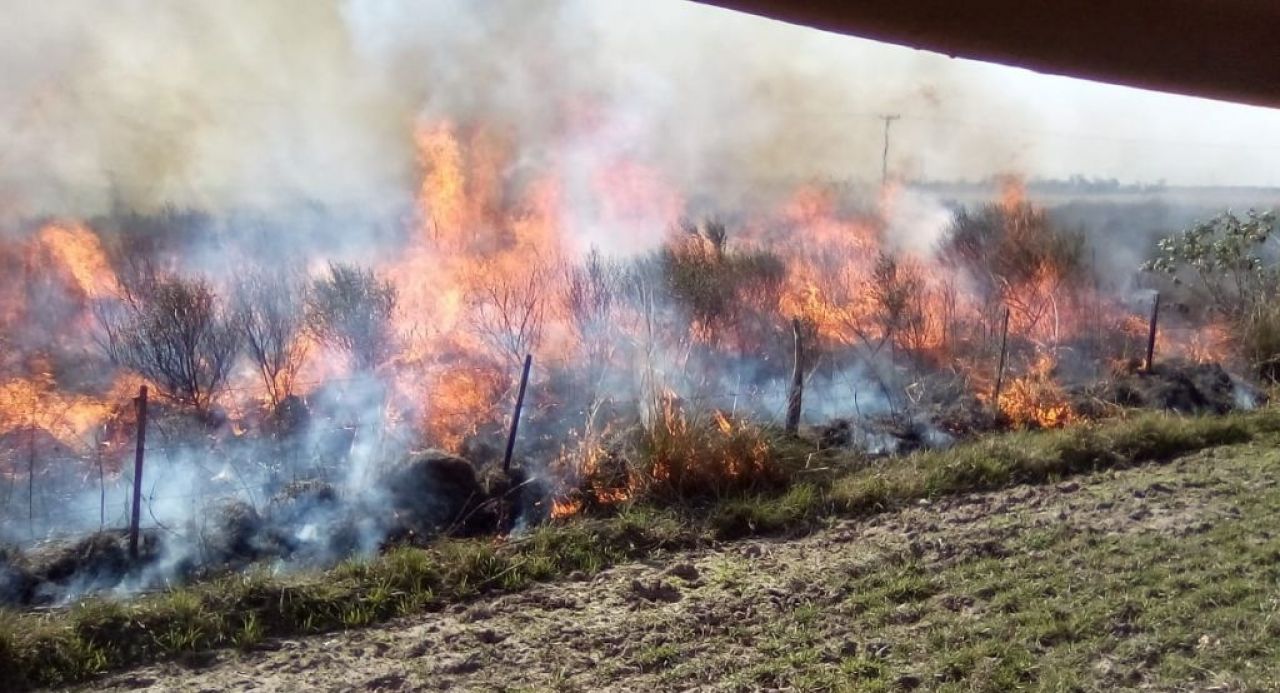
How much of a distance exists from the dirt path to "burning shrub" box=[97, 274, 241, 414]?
4.64 meters

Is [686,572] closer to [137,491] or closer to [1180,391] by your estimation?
[137,491]

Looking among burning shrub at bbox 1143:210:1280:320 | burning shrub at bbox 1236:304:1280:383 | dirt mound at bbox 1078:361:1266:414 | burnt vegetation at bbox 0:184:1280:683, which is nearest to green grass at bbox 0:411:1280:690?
burnt vegetation at bbox 0:184:1280:683

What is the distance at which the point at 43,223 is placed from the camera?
43.8ft

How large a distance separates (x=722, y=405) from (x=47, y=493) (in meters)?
5.41

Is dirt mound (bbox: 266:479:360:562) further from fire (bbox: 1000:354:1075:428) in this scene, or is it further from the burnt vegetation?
fire (bbox: 1000:354:1075:428)

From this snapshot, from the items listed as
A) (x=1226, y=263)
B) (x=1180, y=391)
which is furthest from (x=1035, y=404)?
(x=1226, y=263)

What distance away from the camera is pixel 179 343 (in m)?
8.91

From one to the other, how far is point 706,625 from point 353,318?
647 cm

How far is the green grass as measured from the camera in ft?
14.9

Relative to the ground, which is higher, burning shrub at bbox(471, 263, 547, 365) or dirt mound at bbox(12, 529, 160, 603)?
burning shrub at bbox(471, 263, 547, 365)

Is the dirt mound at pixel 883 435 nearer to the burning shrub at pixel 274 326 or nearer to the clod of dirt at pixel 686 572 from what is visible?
the clod of dirt at pixel 686 572

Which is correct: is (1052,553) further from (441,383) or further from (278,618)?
(441,383)

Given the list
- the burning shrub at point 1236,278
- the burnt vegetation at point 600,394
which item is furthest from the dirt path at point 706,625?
the burning shrub at point 1236,278

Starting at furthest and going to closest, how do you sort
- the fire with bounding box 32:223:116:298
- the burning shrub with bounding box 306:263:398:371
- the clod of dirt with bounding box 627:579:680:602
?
the fire with bounding box 32:223:116:298, the burning shrub with bounding box 306:263:398:371, the clod of dirt with bounding box 627:579:680:602
